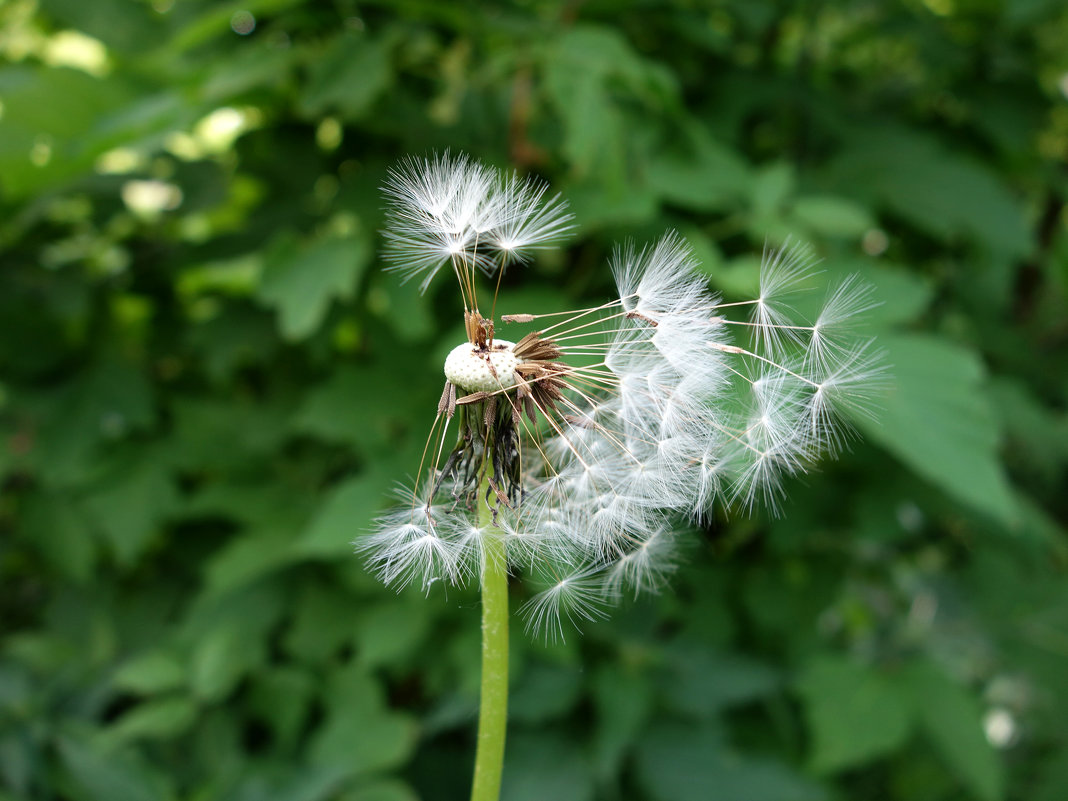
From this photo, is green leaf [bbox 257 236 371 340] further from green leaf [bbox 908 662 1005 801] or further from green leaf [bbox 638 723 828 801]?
green leaf [bbox 908 662 1005 801]

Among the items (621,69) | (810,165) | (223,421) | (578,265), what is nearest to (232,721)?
(223,421)

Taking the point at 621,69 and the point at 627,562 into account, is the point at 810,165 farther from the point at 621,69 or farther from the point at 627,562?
the point at 627,562

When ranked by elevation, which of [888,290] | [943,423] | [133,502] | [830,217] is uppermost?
[830,217]

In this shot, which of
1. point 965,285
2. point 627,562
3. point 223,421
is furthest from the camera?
point 965,285

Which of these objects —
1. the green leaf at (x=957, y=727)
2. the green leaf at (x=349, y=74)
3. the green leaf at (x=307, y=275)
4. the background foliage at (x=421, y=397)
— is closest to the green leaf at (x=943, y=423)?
the background foliage at (x=421, y=397)

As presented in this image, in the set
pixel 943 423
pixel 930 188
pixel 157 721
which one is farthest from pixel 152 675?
pixel 930 188

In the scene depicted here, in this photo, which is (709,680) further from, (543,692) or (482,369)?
(482,369)
